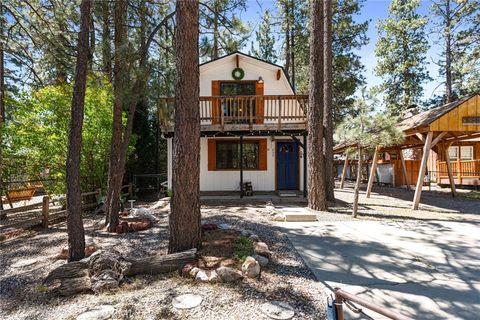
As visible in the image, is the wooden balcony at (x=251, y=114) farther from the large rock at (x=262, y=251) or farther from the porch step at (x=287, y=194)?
the large rock at (x=262, y=251)

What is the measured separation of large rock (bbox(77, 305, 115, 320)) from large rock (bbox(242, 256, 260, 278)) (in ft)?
5.24

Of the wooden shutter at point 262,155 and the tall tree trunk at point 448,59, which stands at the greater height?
the tall tree trunk at point 448,59

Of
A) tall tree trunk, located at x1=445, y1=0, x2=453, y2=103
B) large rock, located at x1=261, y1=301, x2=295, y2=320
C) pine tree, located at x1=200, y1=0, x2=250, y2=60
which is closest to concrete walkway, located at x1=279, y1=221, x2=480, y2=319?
large rock, located at x1=261, y1=301, x2=295, y2=320

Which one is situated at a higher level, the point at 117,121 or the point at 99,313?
the point at 117,121

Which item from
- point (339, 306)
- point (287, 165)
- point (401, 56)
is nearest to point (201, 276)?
point (339, 306)

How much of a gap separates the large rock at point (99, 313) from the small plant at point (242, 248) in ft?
5.76

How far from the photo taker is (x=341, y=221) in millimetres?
7355

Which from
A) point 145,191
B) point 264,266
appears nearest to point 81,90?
point 264,266

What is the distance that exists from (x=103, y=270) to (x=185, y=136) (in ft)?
6.87

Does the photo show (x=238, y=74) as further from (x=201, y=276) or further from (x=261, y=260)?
(x=201, y=276)

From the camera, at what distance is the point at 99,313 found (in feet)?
9.48

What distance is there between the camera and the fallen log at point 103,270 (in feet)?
11.2

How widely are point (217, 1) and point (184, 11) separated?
8.11ft

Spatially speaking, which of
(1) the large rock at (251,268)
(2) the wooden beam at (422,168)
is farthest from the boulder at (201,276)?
(2) the wooden beam at (422,168)
